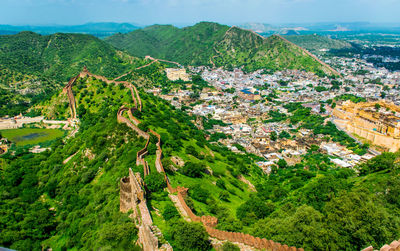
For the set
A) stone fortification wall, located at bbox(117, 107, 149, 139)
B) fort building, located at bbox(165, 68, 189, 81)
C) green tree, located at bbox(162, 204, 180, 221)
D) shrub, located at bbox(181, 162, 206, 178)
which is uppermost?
stone fortification wall, located at bbox(117, 107, 149, 139)

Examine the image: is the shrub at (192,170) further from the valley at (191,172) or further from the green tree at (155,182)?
the green tree at (155,182)

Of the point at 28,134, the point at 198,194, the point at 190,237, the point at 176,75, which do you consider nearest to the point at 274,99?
the point at 176,75

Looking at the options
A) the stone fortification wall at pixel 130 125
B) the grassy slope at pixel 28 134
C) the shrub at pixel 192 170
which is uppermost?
the stone fortification wall at pixel 130 125

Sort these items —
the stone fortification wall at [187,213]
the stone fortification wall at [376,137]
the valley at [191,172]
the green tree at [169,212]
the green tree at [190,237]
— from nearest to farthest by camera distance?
the stone fortification wall at [187,213], the green tree at [190,237], the valley at [191,172], the green tree at [169,212], the stone fortification wall at [376,137]

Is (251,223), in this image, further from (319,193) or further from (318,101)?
(318,101)

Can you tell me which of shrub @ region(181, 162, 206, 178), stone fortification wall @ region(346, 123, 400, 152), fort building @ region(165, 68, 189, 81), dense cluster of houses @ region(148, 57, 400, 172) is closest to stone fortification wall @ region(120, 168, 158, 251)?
shrub @ region(181, 162, 206, 178)

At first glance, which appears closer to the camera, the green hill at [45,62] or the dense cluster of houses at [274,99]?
the dense cluster of houses at [274,99]

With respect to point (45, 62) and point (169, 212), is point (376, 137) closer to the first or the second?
point (169, 212)

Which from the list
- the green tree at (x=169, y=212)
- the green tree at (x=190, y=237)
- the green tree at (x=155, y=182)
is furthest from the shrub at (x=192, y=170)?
the green tree at (x=190, y=237)

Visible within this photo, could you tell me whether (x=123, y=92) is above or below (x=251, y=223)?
above

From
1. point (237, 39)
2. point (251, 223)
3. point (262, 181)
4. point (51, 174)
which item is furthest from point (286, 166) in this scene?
point (237, 39)

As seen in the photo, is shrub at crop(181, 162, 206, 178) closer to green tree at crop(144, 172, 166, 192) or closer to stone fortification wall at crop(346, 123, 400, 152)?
green tree at crop(144, 172, 166, 192)
